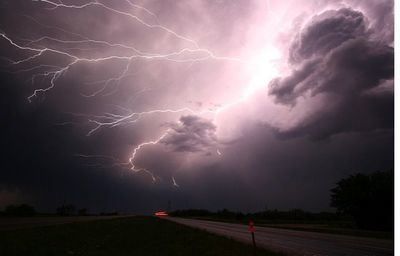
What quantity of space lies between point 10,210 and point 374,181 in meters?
122

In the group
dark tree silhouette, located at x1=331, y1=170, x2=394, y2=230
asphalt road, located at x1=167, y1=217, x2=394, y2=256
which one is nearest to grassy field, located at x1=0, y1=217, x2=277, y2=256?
asphalt road, located at x1=167, y1=217, x2=394, y2=256

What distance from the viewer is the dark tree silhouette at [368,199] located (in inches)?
1532

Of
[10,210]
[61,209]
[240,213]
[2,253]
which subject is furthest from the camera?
[61,209]

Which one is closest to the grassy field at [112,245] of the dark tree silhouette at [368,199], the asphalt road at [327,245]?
the asphalt road at [327,245]

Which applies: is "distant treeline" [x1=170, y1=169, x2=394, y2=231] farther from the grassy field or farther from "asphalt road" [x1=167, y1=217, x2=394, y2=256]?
the grassy field

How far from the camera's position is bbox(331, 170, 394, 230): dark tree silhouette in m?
38.9

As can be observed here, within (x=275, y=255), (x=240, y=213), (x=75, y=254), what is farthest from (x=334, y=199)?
(x=240, y=213)

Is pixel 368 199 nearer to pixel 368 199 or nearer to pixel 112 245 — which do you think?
pixel 368 199

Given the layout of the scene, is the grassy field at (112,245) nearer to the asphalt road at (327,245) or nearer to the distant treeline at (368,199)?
the asphalt road at (327,245)

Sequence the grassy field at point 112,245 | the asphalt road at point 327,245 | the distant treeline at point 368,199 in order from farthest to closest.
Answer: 1. the distant treeline at point 368,199
2. the asphalt road at point 327,245
3. the grassy field at point 112,245
